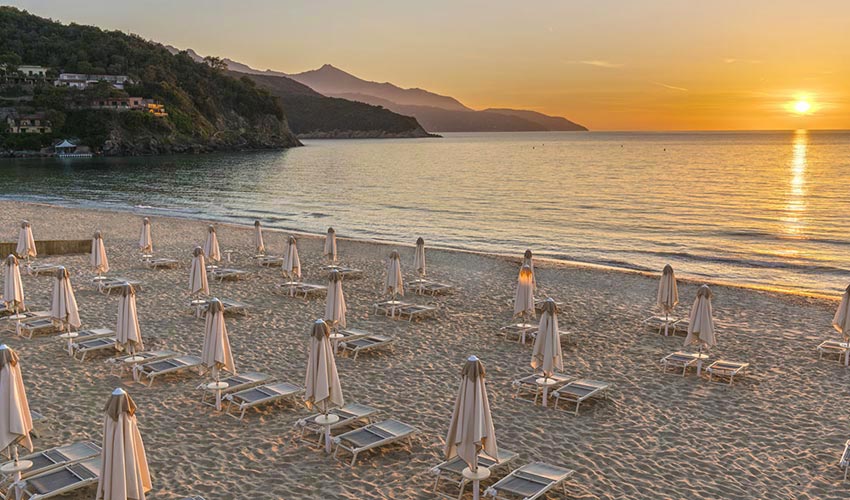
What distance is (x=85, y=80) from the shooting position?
141m

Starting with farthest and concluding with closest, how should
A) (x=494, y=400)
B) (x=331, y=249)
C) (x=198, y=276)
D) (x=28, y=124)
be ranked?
(x=28, y=124) → (x=331, y=249) → (x=198, y=276) → (x=494, y=400)

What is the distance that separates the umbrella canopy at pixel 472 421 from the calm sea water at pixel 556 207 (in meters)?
19.5

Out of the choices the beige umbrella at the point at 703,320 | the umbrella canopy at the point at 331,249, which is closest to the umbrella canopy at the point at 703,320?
the beige umbrella at the point at 703,320

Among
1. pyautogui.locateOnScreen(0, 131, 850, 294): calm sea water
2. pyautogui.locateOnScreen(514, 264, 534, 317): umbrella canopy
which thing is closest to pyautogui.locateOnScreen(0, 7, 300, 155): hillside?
pyautogui.locateOnScreen(0, 131, 850, 294): calm sea water

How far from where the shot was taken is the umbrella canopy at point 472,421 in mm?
6889

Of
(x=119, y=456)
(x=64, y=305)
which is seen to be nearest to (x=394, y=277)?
(x=64, y=305)

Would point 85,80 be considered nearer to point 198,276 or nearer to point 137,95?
point 137,95

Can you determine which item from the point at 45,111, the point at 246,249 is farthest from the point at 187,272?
the point at 45,111

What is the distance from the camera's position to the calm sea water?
28.5 meters

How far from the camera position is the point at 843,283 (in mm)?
22969

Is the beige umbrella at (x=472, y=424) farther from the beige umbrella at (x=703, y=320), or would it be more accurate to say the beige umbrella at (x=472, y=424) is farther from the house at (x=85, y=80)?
the house at (x=85, y=80)

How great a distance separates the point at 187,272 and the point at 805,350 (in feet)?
54.8

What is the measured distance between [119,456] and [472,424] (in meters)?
3.50

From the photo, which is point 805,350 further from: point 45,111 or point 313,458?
point 45,111
